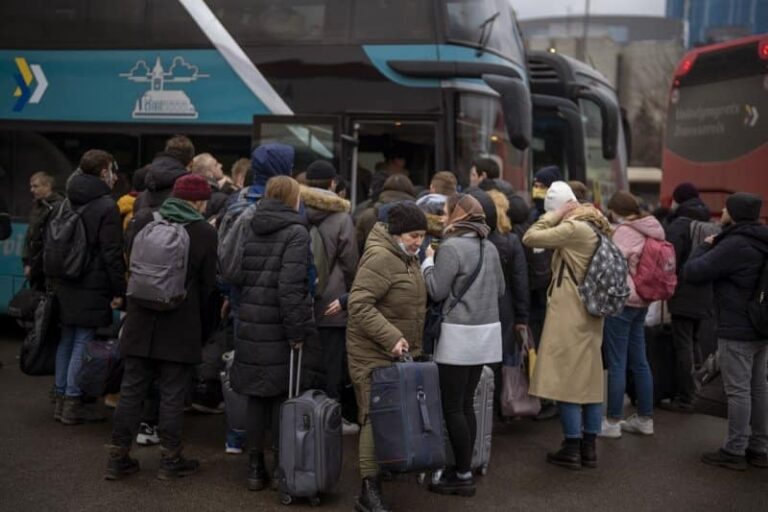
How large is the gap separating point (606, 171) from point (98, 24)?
346 inches

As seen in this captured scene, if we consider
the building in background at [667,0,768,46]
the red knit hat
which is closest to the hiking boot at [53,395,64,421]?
the red knit hat

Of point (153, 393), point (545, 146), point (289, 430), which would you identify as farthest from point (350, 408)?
point (545, 146)

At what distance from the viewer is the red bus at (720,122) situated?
11.9 m

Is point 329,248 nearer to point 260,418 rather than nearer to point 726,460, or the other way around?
point 260,418

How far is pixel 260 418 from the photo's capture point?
5367 millimetres

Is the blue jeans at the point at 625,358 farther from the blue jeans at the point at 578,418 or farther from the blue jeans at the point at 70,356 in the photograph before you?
the blue jeans at the point at 70,356

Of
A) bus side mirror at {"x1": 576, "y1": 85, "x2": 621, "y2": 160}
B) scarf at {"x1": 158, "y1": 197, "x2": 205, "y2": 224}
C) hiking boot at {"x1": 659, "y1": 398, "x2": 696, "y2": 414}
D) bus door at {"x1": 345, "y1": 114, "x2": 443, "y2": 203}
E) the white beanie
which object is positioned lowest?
hiking boot at {"x1": 659, "y1": 398, "x2": 696, "y2": 414}

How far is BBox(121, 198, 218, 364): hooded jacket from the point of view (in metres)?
5.43

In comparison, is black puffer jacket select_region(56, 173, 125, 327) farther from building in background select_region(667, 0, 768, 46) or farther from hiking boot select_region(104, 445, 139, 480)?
building in background select_region(667, 0, 768, 46)

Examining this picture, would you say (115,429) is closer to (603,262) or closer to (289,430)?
(289,430)

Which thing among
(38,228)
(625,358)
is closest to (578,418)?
(625,358)

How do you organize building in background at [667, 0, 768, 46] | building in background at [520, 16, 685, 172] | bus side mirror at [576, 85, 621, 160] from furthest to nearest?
1. building in background at [520, 16, 685, 172]
2. building in background at [667, 0, 768, 46]
3. bus side mirror at [576, 85, 621, 160]

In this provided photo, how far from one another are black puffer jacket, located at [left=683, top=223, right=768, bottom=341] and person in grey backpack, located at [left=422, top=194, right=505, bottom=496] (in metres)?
1.74

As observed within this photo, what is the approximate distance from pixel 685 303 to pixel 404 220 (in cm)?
363
